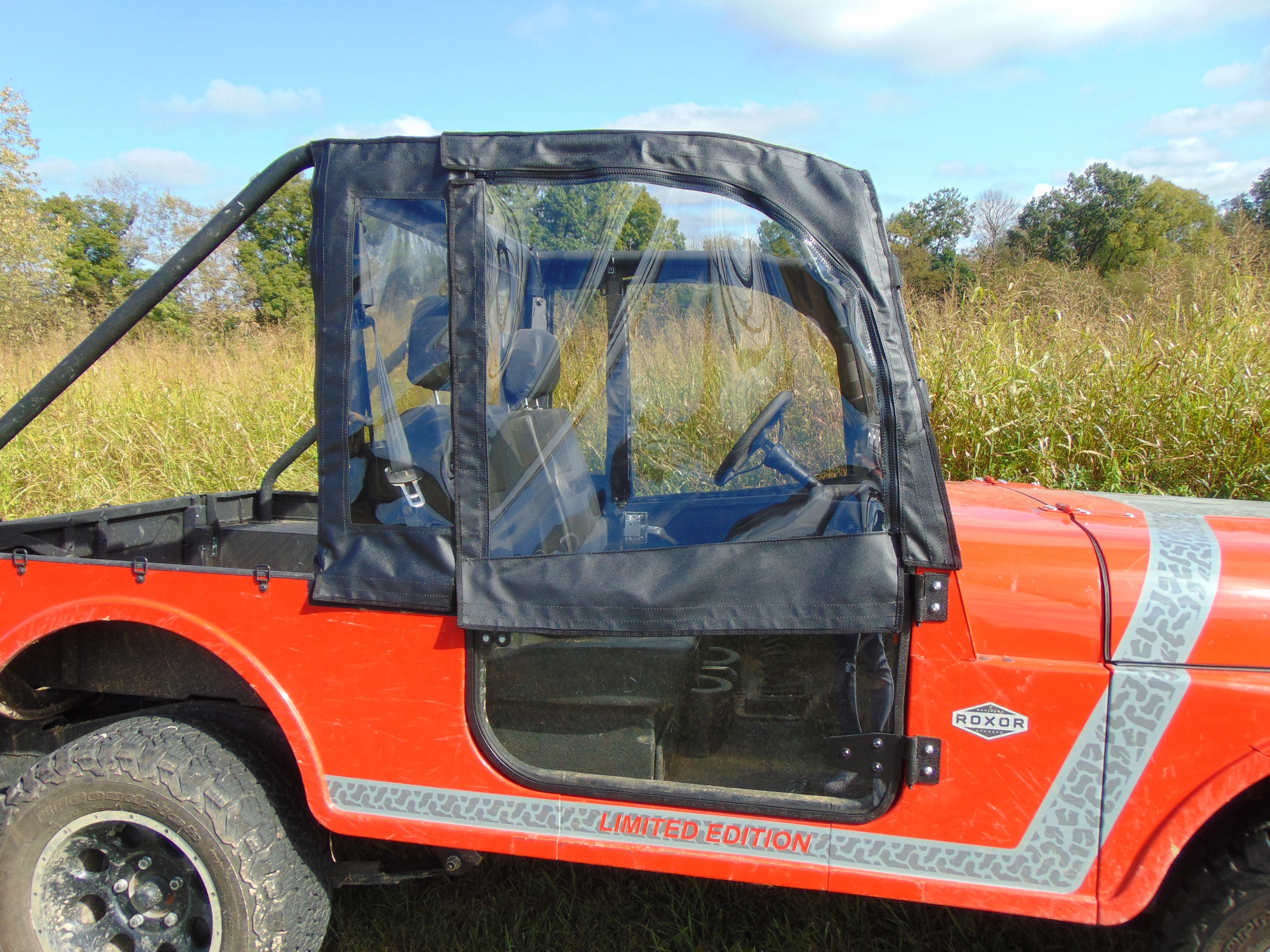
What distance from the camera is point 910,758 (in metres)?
1.61

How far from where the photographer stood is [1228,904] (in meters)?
1.53

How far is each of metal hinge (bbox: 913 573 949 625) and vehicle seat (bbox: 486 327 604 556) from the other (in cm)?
73

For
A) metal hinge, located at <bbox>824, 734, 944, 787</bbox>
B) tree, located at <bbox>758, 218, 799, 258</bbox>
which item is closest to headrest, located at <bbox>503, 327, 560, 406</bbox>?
tree, located at <bbox>758, 218, 799, 258</bbox>

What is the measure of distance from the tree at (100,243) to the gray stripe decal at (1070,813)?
27689 mm

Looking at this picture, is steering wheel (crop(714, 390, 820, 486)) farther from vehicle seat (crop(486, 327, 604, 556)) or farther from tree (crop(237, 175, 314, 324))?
tree (crop(237, 175, 314, 324))

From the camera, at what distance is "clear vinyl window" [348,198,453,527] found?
70.3 inches

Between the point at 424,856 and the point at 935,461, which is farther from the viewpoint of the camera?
the point at 424,856

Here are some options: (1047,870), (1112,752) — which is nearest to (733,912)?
(1047,870)

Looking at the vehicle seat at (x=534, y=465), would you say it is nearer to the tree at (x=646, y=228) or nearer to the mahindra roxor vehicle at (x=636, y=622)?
the mahindra roxor vehicle at (x=636, y=622)

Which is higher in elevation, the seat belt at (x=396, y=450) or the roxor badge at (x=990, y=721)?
the seat belt at (x=396, y=450)

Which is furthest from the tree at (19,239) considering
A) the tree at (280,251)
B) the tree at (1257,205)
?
the tree at (1257,205)

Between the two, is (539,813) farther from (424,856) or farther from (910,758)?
(424,856)

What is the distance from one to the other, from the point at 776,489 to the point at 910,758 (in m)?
0.68

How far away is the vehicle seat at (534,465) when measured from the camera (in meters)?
1.81
